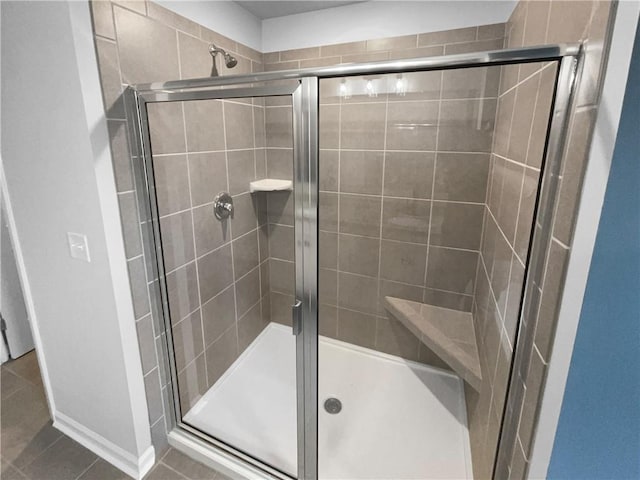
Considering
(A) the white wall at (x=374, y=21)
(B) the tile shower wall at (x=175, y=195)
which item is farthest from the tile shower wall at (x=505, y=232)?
(B) the tile shower wall at (x=175, y=195)

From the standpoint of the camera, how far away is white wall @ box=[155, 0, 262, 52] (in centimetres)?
139

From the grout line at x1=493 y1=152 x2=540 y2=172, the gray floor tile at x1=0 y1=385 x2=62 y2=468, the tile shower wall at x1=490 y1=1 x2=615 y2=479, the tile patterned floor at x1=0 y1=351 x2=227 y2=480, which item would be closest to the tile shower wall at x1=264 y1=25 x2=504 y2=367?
the grout line at x1=493 y1=152 x2=540 y2=172

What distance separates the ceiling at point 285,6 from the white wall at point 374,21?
3cm

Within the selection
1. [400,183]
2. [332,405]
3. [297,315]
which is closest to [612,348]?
[297,315]

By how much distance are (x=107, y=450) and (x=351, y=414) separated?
3.80 feet

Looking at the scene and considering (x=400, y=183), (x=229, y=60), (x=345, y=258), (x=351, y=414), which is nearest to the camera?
(x=229, y=60)

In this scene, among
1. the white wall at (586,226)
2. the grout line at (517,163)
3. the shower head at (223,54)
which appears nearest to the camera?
the white wall at (586,226)

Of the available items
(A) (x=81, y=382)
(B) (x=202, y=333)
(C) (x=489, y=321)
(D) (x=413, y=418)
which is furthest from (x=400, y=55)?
(A) (x=81, y=382)

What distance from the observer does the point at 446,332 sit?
1.70 meters

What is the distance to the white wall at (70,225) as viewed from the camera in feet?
3.23

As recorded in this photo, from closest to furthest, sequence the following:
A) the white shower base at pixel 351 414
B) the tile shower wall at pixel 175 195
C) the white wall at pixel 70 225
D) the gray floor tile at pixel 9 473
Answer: the white wall at pixel 70 225
the tile shower wall at pixel 175 195
the gray floor tile at pixel 9 473
the white shower base at pixel 351 414

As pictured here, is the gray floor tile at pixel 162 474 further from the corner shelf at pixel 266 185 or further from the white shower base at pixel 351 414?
the corner shelf at pixel 266 185

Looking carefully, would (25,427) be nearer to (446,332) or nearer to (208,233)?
(208,233)

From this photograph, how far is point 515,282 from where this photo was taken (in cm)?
99
